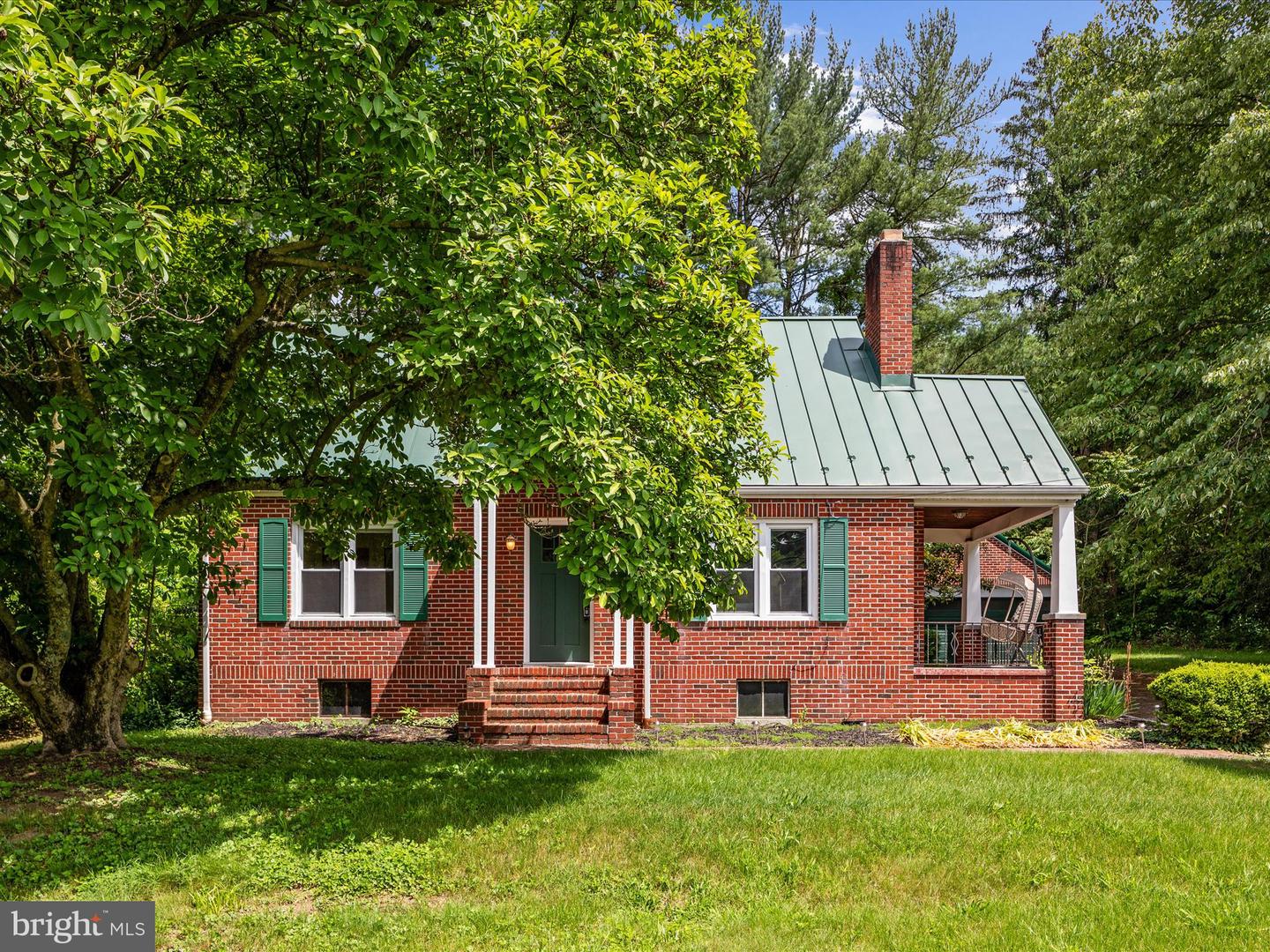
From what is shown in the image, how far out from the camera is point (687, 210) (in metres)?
7.51

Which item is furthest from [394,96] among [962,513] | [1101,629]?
[1101,629]

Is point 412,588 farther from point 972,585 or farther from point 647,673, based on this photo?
point 972,585

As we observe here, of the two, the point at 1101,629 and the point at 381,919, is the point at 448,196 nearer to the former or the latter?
the point at 381,919

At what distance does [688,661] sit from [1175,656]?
56.8ft

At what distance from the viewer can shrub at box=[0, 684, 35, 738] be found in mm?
10977

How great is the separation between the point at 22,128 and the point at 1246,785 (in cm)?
999

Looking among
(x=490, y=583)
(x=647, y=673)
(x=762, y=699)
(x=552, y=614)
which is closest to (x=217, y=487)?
(x=490, y=583)

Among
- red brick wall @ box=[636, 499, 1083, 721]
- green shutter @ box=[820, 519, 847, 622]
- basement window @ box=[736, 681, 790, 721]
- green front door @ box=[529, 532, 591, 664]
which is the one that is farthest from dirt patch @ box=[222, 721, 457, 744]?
green shutter @ box=[820, 519, 847, 622]

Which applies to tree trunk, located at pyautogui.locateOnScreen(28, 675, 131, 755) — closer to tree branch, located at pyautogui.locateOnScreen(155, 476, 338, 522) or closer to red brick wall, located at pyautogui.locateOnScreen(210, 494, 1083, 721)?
tree branch, located at pyautogui.locateOnScreen(155, 476, 338, 522)

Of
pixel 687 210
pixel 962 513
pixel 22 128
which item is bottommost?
pixel 962 513

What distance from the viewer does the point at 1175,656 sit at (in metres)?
24.0

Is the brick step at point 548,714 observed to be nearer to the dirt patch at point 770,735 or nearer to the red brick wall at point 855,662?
the dirt patch at point 770,735

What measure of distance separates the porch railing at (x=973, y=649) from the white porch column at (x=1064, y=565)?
0.84 m

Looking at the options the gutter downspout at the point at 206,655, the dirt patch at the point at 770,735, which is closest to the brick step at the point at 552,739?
the dirt patch at the point at 770,735
